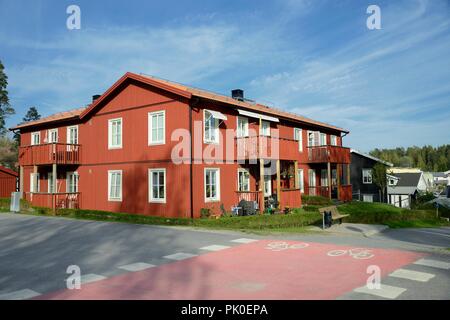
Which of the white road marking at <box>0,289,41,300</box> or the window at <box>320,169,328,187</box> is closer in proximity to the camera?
the white road marking at <box>0,289,41,300</box>

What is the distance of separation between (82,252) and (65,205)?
13.7 m

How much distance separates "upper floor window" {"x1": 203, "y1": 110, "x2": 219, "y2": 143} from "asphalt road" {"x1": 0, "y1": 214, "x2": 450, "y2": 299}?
5.55 m

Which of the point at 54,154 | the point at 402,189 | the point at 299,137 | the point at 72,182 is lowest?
the point at 402,189

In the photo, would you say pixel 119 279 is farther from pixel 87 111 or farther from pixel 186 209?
pixel 87 111

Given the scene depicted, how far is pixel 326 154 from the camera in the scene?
26.4 meters

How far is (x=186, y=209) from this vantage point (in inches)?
690

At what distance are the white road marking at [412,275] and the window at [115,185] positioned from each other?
1590 centimetres

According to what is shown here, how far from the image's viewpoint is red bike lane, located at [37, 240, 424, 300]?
6467mm

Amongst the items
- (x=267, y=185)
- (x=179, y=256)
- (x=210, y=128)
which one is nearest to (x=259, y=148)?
(x=210, y=128)

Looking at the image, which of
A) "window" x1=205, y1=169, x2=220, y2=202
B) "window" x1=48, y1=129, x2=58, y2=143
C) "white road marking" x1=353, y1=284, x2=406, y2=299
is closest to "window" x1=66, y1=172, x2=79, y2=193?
"window" x1=48, y1=129, x2=58, y2=143

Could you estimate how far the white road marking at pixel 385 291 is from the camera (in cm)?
625

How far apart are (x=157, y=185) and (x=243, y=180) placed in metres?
5.08

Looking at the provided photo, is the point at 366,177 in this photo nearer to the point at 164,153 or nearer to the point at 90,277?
the point at 164,153

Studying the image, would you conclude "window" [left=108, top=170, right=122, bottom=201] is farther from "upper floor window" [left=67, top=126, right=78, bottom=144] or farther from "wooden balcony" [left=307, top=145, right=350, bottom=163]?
"wooden balcony" [left=307, top=145, right=350, bottom=163]
